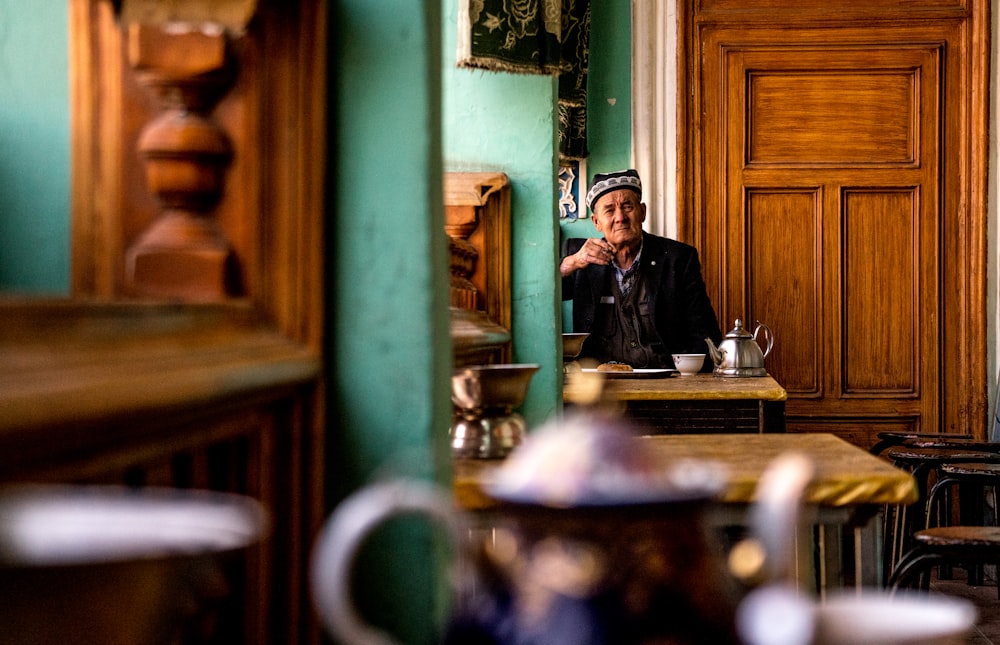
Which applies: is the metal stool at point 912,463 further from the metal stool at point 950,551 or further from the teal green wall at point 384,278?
the teal green wall at point 384,278

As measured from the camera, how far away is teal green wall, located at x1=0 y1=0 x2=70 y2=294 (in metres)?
1.54

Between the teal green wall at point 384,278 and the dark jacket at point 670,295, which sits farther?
the dark jacket at point 670,295

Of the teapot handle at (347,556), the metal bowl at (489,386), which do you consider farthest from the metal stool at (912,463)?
the teapot handle at (347,556)

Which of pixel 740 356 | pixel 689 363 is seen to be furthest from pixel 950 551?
pixel 689 363

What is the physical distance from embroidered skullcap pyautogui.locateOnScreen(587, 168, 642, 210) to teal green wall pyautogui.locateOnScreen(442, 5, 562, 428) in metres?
1.87

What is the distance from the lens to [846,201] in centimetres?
580

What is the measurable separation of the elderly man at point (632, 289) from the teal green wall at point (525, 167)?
5.98 ft

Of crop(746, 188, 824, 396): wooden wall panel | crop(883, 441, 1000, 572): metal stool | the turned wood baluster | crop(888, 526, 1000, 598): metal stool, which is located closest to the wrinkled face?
crop(746, 188, 824, 396): wooden wall panel

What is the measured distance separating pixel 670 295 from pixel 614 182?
616 millimetres

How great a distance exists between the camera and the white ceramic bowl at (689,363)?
16.1 feet

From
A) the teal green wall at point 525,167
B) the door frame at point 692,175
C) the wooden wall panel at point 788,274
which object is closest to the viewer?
the teal green wall at point 525,167

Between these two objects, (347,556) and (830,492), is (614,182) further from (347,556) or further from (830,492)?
(347,556)

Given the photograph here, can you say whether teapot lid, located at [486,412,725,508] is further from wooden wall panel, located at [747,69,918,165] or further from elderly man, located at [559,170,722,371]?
wooden wall panel, located at [747,69,918,165]

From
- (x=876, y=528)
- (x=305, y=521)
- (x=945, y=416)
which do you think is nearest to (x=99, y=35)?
(x=305, y=521)
